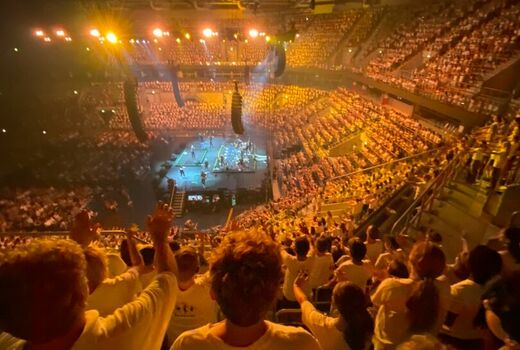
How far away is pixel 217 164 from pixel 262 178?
361 cm

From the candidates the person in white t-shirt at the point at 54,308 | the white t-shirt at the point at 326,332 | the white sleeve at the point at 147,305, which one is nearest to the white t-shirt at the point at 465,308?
the white t-shirt at the point at 326,332

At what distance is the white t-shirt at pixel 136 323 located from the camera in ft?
4.65

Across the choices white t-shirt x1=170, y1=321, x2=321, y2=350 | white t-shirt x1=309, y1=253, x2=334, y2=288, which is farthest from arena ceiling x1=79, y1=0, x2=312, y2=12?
white t-shirt x1=170, y1=321, x2=321, y2=350

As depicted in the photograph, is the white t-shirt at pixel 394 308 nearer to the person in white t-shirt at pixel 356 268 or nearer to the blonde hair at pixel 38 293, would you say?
the person in white t-shirt at pixel 356 268

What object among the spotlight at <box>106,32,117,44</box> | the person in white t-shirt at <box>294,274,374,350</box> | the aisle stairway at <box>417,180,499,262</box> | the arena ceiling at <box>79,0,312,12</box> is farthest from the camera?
the spotlight at <box>106,32,117,44</box>

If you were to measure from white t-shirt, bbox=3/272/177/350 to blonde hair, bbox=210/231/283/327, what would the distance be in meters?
0.51

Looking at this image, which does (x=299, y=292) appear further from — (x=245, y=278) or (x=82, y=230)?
(x=82, y=230)

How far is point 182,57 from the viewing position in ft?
108

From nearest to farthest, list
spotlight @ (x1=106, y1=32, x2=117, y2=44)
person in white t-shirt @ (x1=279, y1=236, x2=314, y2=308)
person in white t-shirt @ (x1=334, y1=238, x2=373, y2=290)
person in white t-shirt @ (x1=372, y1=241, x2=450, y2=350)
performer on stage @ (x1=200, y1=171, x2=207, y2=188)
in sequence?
person in white t-shirt @ (x1=372, y1=241, x2=450, y2=350) → person in white t-shirt @ (x1=334, y1=238, x2=373, y2=290) → person in white t-shirt @ (x1=279, y1=236, x2=314, y2=308) → spotlight @ (x1=106, y1=32, x2=117, y2=44) → performer on stage @ (x1=200, y1=171, x2=207, y2=188)

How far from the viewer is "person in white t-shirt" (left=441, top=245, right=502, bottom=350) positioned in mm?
2512

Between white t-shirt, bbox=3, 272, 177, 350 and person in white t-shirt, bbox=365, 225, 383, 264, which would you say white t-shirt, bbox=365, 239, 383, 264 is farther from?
white t-shirt, bbox=3, 272, 177, 350

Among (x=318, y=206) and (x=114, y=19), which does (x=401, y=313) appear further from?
(x=114, y=19)

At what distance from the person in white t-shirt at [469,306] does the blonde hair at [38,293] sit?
2.60 metres

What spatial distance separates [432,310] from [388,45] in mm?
22320
